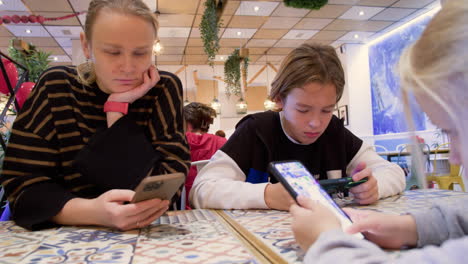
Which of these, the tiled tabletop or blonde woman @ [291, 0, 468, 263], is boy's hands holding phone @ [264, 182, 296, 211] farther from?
blonde woman @ [291, 0, 468, 263]

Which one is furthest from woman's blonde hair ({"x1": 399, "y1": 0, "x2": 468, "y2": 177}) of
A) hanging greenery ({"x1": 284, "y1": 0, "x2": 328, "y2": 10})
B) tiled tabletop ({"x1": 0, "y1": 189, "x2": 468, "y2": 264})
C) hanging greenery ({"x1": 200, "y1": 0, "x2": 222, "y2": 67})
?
hanging greenery ({"x1": 200, "y1": 0, "x2": 222, "y2": 67})

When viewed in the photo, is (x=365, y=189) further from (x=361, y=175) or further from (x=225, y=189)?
(x=225, y=189)

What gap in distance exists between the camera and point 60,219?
962mm

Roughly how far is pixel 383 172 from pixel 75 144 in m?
1.18

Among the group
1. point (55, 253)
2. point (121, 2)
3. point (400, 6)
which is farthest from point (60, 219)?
point (400, 6)

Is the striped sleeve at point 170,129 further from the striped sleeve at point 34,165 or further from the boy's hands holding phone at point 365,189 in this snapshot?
the boy's hands holding phone at point 365,189

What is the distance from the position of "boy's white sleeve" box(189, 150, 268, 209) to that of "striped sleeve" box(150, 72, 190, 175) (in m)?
0.16

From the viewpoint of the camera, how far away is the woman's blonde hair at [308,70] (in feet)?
4.48

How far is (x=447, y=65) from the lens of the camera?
1.53ft

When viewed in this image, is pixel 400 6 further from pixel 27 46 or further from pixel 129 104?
pixel 129 104

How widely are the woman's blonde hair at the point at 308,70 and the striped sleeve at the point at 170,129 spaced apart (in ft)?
1.44

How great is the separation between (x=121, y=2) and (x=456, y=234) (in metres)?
1.10

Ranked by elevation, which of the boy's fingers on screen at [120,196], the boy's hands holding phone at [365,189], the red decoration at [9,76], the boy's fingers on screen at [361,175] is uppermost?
the red decoration at [9,76]

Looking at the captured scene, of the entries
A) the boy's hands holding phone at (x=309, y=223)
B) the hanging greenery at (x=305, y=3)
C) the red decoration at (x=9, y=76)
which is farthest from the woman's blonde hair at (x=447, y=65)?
the hanging greenery at (x=305, y=3)
